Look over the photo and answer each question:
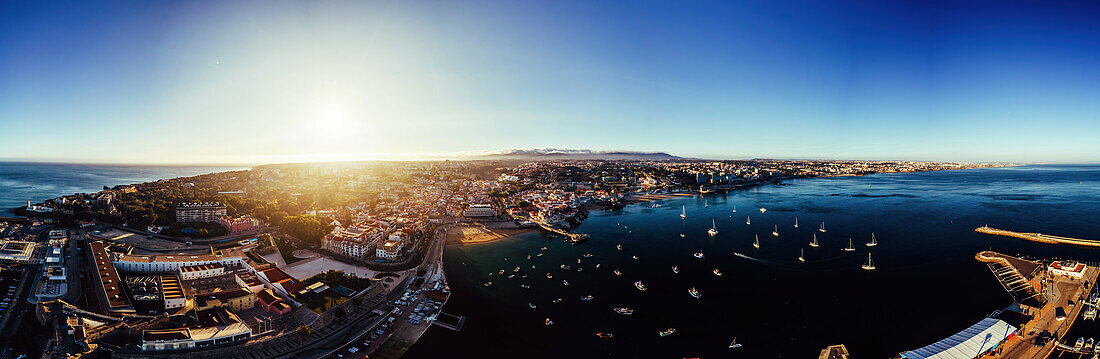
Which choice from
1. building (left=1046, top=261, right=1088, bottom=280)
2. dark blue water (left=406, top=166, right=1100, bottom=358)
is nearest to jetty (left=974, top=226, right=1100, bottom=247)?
dark blue water (left=406, top=166, right=1100, bottom=358)

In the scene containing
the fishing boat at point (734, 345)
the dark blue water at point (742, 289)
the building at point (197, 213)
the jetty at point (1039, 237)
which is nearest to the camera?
the fishing boat at point (734, 345)

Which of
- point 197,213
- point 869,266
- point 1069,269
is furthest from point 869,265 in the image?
point 197,213

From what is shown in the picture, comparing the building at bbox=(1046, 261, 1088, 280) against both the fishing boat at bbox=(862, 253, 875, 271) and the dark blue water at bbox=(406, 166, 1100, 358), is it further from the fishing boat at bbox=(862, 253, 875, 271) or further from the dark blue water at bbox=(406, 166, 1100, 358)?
the fishing boat at bbox=(862, 253, 875, 271)

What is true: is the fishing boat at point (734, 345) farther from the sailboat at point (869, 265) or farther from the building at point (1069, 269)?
the building at point (1069, 269)

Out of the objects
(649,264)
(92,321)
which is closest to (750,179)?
(649,264)

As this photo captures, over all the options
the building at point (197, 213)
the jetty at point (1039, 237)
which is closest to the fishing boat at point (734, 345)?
the jetty at point (1039, 237)

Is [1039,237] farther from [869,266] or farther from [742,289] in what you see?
[742,289]

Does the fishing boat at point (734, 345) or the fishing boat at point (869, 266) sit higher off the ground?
the fishing boat at point (869, 266)
